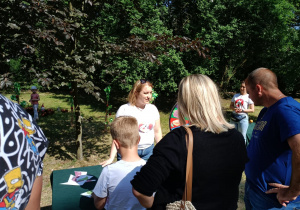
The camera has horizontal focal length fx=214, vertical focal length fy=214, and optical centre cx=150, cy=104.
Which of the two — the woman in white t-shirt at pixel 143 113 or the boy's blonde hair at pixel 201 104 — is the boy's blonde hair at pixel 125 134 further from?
the woman in white t-shirt at pixel 143 113

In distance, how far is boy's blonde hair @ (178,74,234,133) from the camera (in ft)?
4.52

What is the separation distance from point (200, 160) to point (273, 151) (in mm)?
985

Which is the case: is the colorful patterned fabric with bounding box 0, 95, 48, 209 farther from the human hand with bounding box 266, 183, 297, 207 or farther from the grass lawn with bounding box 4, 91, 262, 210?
the grass lawn with bounding box 4, 91, 262, 210

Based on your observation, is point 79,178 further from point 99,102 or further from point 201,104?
point 99,102

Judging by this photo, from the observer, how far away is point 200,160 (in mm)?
1273

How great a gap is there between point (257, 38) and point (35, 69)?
1159 cm

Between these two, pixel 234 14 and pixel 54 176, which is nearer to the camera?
pixel 54 176

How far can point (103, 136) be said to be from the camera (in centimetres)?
718

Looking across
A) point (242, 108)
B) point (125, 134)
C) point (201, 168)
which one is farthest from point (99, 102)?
point (201, 168)

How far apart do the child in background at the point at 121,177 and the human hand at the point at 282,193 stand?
1164mm

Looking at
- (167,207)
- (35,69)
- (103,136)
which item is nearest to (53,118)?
(103,136)

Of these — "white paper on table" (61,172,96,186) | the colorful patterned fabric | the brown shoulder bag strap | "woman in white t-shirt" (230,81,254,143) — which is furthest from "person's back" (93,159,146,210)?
"woman in white t-shirt" (230,81,254,143)

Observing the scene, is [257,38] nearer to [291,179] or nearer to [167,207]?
[291,179]

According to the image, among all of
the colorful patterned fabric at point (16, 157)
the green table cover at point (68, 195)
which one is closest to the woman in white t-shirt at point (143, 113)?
the green table cover at point (68, 195)
